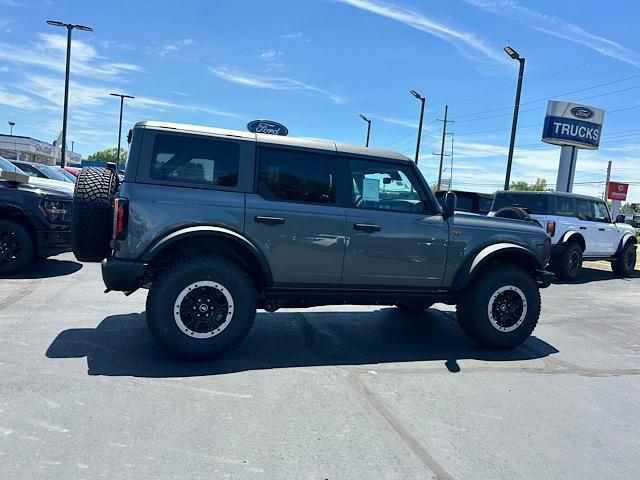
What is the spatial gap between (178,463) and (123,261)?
203 cm

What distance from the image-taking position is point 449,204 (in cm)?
512

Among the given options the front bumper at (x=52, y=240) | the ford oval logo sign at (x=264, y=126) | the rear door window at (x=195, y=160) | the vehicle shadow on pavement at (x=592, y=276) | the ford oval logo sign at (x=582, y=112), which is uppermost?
the ford oval logo sign at (x=582, y=112)

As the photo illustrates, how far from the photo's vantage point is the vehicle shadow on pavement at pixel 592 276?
36.7 ft

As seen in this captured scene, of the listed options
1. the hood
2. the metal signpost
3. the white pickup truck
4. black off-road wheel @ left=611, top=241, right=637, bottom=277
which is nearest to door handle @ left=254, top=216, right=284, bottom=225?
the hood

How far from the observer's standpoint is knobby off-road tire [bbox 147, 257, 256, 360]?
4.30 m

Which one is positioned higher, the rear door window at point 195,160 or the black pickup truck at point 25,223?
the rear door window at point 195,160

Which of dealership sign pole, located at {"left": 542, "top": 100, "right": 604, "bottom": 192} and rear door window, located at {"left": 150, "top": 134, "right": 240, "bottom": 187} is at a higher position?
dealership sign pole, located at {"left": 542, "top": 100, "right": 604, "bottom": 192}

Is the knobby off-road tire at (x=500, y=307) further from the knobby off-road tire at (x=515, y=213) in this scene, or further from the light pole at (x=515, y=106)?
the light pole at (x=515, y=106)

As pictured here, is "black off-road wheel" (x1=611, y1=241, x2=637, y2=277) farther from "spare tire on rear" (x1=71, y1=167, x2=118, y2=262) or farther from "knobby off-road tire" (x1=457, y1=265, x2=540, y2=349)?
"spare tire on rear" (x1=71, y1=167, x2=118, y2=262)

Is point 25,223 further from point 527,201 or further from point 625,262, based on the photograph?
point 625,262

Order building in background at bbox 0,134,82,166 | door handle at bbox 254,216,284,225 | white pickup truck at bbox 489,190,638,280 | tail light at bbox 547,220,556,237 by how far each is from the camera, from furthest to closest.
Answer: building in background at bbox 0,134,82,166
white pickup truck at bbox 489,190,638,280
tail light at bbox 547,220,556,237
door handle at bbox 254,216,284,225

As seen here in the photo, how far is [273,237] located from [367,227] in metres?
0.93

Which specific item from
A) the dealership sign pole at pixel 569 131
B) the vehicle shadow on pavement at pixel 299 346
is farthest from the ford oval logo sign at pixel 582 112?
the vehicle shadow on pavement at pixel 299 346

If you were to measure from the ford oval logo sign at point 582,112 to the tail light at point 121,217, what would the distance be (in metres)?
26.5
